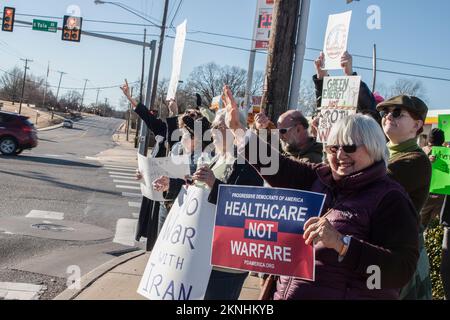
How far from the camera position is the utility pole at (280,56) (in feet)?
16.9

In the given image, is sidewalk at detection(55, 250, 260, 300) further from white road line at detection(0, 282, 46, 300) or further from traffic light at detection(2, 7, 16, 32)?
traffic light at detection(2, 7, 16, 32)

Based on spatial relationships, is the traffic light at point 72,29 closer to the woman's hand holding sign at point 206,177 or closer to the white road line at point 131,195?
the white road line at point 131,195

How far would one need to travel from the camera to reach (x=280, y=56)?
16.9 ft

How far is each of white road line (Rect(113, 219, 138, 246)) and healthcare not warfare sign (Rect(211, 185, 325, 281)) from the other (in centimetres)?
544

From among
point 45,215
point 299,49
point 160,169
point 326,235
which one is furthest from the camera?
point 45,215

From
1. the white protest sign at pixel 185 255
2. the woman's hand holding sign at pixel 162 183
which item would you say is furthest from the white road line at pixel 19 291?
the white protest sign at pixel 185 255

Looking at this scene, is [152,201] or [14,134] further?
[14,134]

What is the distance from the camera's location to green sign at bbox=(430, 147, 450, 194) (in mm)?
5213

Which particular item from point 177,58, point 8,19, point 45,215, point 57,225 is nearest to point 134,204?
point 45,215

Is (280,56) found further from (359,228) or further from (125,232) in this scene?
(125,232)

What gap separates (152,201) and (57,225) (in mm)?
3321

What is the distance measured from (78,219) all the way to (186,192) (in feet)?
21.2

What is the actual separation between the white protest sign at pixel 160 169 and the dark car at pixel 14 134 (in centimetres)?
1705

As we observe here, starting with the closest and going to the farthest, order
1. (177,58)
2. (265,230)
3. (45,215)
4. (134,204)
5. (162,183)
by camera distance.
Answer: (265,230), (162,183), (177,58), (45,215), (134,204)
